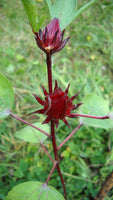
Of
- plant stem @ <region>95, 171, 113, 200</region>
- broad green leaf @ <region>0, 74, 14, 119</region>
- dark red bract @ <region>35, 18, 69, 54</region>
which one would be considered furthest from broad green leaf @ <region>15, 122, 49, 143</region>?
dark red bract @ <region>35, 18, 69, 54</region>

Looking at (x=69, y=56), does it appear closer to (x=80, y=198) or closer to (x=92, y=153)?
(x=92, y=153)

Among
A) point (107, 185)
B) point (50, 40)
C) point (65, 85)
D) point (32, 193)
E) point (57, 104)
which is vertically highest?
point (50, 40)

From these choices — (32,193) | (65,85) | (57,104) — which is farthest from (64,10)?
(65,85)

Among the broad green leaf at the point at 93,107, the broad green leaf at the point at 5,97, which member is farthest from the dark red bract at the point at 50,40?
the broad green leaf at the point at 93,107

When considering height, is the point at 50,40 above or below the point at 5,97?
above

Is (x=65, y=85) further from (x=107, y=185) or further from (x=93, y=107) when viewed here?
(x=107, y=185)

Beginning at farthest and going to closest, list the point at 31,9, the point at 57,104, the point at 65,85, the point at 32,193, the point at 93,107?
1. the point at 65,85
2. the point at 93,107
3. the point at 32,193
4. the point at 57,104
5. the point at 31,9

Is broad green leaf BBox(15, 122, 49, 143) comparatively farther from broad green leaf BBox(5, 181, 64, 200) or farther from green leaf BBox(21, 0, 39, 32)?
green leaf BBox(21, 0, 39, 32)

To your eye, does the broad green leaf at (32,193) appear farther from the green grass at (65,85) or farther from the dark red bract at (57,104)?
the dark red bract at (57,104)
